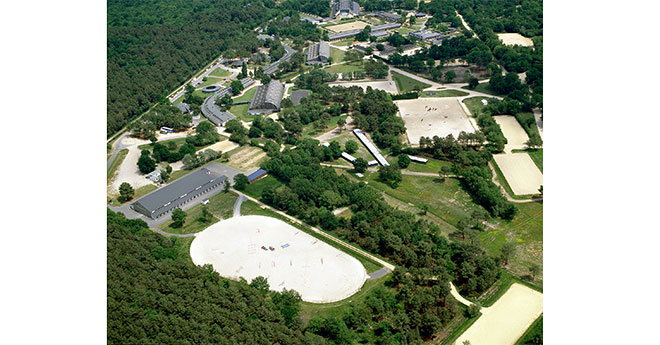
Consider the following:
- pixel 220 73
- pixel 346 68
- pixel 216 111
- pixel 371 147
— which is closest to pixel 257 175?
pixel 371 147

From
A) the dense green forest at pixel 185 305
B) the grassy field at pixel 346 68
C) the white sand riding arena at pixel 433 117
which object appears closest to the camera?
the dense green forest at pixel 185 305

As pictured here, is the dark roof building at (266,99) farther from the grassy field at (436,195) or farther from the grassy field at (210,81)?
the grassy field at (436,195)

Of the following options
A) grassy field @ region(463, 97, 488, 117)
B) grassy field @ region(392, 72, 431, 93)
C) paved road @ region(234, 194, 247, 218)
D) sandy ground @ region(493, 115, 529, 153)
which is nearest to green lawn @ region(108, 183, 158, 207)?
paved road @ region(234, 194, 247, 218)

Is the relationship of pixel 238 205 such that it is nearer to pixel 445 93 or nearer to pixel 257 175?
pixel 257 175

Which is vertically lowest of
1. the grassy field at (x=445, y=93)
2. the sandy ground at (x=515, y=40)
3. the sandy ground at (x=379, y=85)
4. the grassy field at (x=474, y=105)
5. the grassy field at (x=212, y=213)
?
the sandy ground at (x=515, y=40)

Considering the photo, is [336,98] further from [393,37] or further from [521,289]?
[521,289]

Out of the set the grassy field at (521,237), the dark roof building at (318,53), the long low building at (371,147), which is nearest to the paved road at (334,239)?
the grassy field at (521,237)
